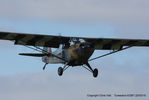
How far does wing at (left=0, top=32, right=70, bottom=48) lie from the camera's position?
2391 cm

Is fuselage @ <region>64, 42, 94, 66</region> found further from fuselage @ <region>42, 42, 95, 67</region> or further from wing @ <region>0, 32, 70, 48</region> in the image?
wing @ <region>0, 32, 70, 48</region>

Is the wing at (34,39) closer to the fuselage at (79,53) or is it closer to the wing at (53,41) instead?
the wing at (53,41)

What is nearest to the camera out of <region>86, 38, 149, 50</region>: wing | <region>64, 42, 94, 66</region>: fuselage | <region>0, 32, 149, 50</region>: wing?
<region>64, 42, 94, 66</region>: fuselage

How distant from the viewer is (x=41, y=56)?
89.4 ft

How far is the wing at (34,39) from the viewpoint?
2391cm

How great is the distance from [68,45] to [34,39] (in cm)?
194

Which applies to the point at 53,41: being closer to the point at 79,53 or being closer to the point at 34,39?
the point at 34,39

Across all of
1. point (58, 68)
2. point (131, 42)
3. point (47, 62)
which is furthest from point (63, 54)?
point (131, 42)

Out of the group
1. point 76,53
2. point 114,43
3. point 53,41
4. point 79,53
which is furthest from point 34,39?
point 114,43

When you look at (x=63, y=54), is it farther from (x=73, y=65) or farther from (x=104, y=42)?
(x=104, y=42)

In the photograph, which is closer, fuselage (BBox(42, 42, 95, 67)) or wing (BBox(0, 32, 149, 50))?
fuselage (BBox(42, 42, 95, 67))

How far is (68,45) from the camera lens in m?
24.2

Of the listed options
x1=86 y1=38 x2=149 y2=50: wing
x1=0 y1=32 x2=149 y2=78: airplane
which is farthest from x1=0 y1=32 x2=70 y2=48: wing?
x1=86 y1=38 x2=149 y2=50: wing

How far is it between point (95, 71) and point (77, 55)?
5.44 ft
